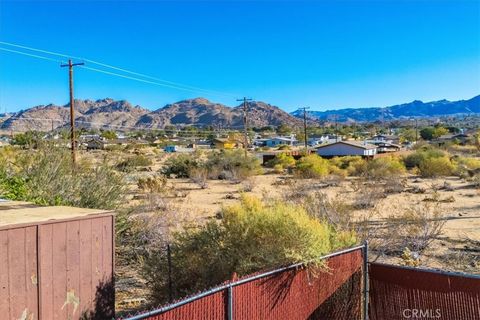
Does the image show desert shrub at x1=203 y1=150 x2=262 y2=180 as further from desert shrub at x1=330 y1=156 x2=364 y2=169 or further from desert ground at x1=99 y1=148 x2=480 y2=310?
desert shrub at x1=330 y1=156 x2=364 y2=169

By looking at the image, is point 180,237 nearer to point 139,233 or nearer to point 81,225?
point 81,225

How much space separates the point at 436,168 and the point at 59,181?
108ft

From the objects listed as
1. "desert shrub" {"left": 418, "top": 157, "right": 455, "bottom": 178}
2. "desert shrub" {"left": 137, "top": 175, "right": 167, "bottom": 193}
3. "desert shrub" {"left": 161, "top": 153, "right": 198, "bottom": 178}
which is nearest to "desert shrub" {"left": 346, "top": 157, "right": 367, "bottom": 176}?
"desert shrub" {"left": 418, "top": 157, "right": 455, "bottom": 178}

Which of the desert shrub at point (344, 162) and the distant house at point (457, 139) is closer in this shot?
the desert shrub at point (344, 162)

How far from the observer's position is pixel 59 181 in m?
11.8

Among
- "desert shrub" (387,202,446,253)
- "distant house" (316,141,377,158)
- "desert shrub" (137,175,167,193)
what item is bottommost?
"desert shrub" (387,202,446,253)

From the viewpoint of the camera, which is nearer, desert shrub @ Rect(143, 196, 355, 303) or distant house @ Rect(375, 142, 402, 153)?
desert shrub @ Rect(143, 196, 355, 303)

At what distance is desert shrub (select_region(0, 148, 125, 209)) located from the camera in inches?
435

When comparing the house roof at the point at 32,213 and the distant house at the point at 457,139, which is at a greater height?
the distant house at the point at 457,139

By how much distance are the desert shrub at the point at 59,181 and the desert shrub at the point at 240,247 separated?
147 inches

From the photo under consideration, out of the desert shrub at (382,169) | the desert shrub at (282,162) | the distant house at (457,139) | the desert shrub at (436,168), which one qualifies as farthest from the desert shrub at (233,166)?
the distant house at (457,139)

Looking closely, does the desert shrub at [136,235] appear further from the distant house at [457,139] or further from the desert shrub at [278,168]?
the distant house at [457,139]

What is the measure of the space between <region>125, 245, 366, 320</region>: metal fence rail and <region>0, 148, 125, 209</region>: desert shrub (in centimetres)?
615

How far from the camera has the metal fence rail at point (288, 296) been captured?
540 centimetres
